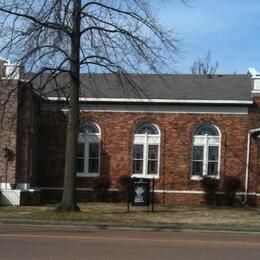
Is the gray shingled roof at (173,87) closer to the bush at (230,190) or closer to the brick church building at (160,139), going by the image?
the brick church building at (160,139)

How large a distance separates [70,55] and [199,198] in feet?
43.1

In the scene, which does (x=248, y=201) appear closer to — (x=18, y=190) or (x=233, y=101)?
(x=233, y=101)

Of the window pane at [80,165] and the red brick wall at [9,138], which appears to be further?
the window pane at [80,165]

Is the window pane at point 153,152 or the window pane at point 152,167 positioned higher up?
the window pane at point 153,152

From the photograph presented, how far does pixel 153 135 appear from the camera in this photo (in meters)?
35.3

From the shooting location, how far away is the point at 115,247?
13.3 metres

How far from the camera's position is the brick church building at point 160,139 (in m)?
34.4

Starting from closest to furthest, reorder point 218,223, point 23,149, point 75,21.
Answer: point 218,223 < point 75,21 < point 23,149

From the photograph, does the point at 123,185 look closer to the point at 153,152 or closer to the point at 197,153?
the point at 153,152

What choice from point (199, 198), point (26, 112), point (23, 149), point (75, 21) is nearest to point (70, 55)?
point (75, 21)

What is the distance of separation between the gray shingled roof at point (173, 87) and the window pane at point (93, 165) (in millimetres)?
3632

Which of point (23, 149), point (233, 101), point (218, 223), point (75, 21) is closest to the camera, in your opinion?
point (218, 223)

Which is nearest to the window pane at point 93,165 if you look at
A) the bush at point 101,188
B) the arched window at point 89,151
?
the arched window at point 89,151

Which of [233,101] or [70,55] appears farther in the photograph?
[233,101]
